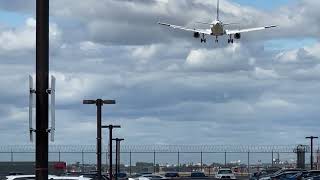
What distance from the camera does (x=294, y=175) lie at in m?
59.4

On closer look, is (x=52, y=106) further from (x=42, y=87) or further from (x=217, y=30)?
(x=217, y=30)

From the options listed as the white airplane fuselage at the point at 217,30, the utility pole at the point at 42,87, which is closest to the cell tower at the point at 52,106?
the utility pole at the point at 42,87

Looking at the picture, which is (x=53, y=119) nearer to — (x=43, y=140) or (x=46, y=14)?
(x=43, y=140)

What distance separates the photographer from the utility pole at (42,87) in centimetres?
1130

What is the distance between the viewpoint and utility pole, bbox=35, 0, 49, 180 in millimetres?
11305

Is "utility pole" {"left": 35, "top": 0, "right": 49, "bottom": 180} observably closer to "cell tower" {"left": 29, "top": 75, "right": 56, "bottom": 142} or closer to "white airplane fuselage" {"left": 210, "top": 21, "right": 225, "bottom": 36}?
"cell tower" {"left": 29, "top": 75, "right": 56, "bottom": 142}

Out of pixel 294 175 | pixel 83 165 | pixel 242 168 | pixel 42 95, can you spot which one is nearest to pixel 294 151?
pixel 242 168

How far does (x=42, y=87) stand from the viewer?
11.5 metres

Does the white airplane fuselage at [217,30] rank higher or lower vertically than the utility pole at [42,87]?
higher

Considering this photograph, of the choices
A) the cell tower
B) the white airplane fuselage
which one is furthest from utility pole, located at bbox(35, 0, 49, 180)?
the white airplane fuselage

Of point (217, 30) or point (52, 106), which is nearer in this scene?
point (52, 106)

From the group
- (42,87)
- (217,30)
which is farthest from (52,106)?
(217,30)

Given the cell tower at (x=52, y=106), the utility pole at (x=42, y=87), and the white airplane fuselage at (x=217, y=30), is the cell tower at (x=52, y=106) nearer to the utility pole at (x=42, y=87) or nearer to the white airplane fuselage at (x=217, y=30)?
the utility pole at (x=42, y=87)

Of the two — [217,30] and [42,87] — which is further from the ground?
[217,30]
